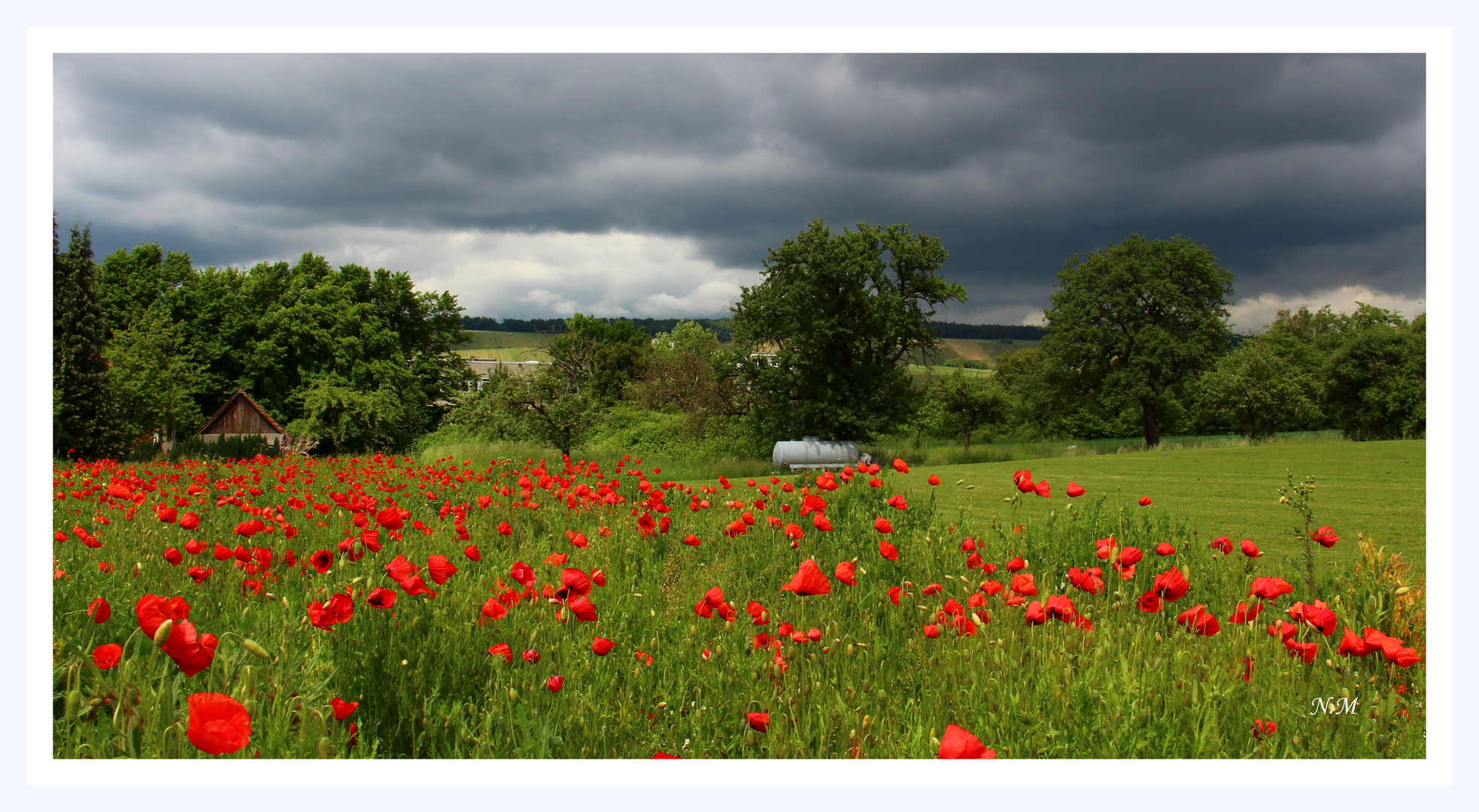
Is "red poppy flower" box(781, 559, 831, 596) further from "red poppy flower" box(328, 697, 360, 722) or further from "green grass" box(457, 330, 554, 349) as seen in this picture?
"green grass" box(457, 330, 554, 349)

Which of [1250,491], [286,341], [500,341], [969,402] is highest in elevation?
[500,341]

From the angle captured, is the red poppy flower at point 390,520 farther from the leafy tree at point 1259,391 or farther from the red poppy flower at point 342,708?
the leafy tree at point 1259,391

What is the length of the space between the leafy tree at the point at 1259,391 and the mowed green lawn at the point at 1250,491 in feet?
33.5

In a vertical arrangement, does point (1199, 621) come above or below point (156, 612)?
below

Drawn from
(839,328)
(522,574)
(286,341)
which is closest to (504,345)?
(286,341)

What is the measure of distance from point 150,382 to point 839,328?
19.6 meters

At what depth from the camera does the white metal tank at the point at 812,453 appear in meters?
Answer: 20.5

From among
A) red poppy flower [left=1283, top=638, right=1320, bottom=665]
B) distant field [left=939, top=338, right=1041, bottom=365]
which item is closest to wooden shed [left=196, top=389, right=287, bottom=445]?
red poppy flower [left=1283, top=638, right=1320, bottom=665]

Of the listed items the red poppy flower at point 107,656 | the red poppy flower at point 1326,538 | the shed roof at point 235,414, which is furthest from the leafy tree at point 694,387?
the red poppy flower at point 107,656

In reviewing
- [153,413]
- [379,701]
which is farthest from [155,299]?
[379,701]

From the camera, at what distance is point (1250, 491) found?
1011 centimetres

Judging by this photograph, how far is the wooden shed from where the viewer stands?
26.6 meters

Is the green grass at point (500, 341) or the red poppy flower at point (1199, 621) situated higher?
the green grass at point (500, 341)

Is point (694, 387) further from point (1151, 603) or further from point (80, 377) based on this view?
point (1151, 603)
